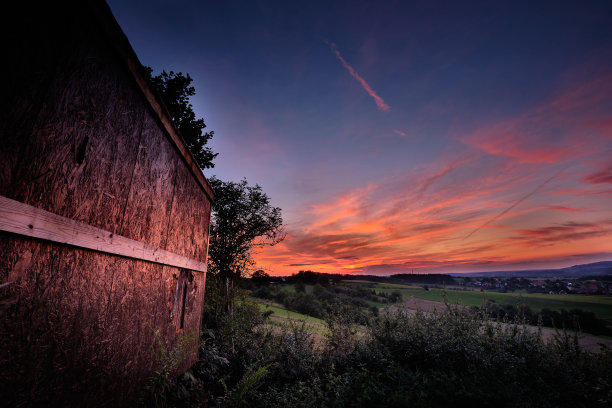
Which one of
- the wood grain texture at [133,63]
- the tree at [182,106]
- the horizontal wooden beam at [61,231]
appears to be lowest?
the horizontal wooden beam at [61,231]

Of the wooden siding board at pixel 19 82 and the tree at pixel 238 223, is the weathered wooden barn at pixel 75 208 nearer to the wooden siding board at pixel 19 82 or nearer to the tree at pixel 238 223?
the wooden siding board at pixel 19 82

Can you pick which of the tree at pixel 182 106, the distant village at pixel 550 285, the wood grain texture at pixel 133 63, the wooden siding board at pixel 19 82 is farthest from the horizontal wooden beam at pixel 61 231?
the distant village at pixel 550 285

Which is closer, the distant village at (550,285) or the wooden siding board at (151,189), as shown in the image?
the wooden siding board at (151,189)

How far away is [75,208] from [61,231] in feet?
0.86

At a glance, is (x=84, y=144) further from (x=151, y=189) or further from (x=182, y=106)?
(x=182, y=106)

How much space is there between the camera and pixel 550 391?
509 cm

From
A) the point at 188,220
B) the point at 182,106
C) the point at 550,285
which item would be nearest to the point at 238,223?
the point at 182,106

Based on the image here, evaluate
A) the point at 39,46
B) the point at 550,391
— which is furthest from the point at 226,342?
the point at 39,46

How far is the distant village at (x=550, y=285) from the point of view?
2375 centimetres

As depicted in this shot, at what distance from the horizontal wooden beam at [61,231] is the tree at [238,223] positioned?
14.3 metres

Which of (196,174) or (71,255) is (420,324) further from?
(71,255)

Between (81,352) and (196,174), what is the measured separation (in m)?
3.66

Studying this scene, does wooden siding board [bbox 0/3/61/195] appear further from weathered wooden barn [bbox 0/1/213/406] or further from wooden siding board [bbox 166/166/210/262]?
wooden siding board [bbox 166/166/210/262]

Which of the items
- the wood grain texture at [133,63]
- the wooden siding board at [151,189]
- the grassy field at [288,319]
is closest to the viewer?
the wood grain texture at [133,63]
